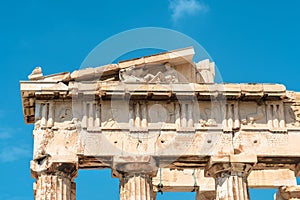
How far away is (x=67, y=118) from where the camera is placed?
2259cm

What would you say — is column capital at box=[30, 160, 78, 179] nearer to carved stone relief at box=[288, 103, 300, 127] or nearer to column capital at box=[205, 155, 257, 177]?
column capital at box=[205, 155, 257, 177]

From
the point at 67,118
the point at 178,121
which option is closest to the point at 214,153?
the point at 178,121

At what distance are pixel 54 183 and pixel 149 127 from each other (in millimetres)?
3237

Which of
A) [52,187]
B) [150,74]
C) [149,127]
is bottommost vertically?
[52,187]

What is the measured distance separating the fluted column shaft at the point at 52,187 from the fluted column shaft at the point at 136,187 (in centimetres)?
160

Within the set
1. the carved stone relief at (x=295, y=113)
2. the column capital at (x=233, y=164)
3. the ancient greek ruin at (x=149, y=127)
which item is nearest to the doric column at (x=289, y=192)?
the ancient greek ruin at (x=149, y=127)

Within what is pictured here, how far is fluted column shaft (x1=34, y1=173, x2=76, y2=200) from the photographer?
2158 cm

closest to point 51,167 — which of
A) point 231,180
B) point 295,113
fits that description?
point 231,180

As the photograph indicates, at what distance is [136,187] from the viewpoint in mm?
22016

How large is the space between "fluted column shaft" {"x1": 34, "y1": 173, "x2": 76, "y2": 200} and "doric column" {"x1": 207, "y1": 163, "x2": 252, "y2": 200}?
14.2 ft

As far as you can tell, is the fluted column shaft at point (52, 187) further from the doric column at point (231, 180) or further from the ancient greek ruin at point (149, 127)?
the doric column at point (231, 180)

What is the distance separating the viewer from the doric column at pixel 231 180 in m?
22.2

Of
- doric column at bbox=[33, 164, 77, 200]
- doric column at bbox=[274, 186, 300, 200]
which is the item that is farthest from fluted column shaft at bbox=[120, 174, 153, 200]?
doric column at bbox=[274, 186, 300, 200]

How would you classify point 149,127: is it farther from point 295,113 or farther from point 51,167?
point 295,113
